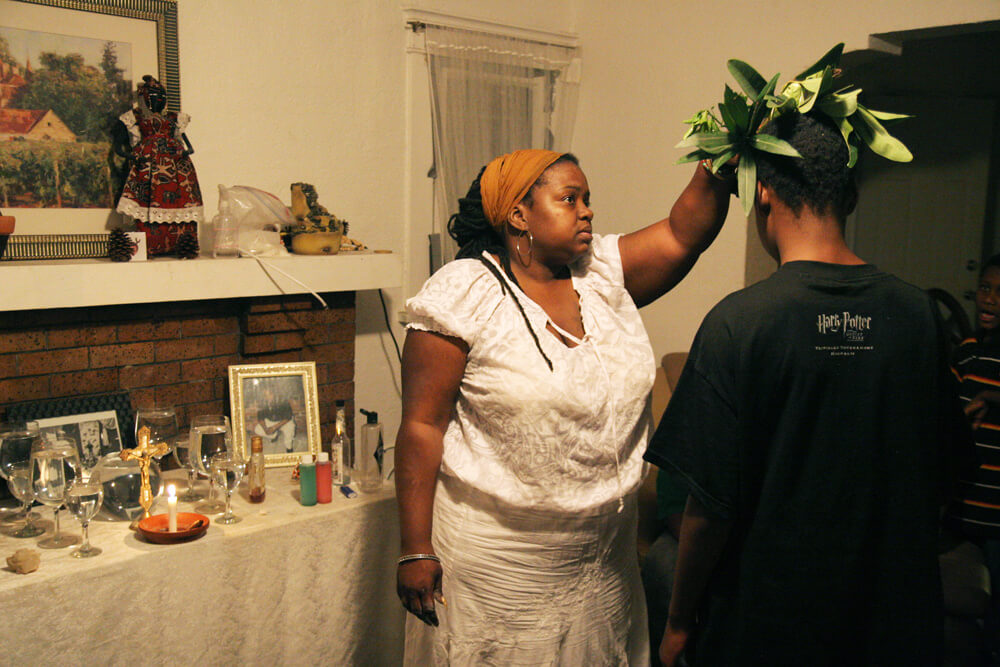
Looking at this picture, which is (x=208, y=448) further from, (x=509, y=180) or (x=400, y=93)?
(x=400, y=93)

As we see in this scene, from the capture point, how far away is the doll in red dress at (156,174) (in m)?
2.46

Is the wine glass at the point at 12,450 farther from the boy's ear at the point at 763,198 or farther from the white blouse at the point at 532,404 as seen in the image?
the boy's ear at the point at 763,198

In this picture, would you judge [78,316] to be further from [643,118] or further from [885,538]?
[643,118]

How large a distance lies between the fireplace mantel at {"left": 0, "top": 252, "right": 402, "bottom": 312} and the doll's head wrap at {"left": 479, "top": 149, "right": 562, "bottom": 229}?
1067 mm

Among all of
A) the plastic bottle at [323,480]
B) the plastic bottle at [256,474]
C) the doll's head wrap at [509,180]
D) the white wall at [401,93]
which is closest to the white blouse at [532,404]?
the doll's head wrap at [509,180]

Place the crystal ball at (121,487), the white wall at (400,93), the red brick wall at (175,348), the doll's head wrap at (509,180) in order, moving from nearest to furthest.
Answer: the doll's head wrap at (509,180)
the crystal ball at (121,487)
the red brick wall at (175,348)
the white wall at (400,93)

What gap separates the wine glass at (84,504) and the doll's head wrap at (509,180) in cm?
108

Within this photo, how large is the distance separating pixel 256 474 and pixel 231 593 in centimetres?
34

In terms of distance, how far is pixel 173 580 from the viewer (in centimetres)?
Answer: 193

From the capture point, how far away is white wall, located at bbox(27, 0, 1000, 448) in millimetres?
2889

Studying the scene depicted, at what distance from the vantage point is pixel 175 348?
2584mm

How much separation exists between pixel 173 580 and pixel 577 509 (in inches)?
38.5

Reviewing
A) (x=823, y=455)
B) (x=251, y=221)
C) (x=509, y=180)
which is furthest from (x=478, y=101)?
(x=823, y=455)

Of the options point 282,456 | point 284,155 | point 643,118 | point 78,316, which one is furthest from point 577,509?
point 643,118
